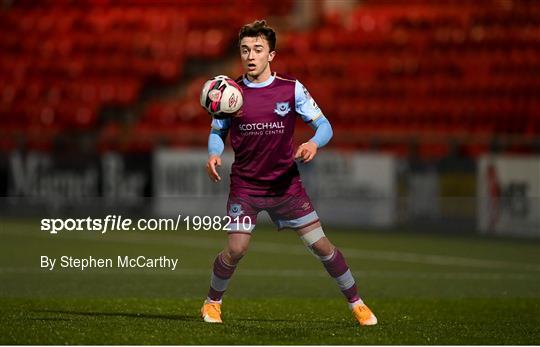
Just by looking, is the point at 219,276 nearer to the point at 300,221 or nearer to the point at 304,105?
the point at 300,221

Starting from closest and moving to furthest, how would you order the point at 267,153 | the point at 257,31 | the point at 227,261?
the point at 257,31 < the point at 267,153 < the point at 227,261

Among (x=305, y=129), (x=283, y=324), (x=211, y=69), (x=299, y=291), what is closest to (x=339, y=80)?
(x=305, y=129)

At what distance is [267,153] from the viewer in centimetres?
774

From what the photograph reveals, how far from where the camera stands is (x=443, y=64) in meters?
20.8

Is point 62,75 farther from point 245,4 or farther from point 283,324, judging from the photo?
point 283,324

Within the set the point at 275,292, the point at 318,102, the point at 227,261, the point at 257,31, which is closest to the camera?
the point at 257,31

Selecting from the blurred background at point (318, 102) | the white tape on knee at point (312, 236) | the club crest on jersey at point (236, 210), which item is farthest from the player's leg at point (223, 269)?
the blurred background at point (318, 102)

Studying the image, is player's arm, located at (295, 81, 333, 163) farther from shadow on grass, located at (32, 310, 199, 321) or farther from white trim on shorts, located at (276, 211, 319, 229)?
shadow on grass, located at (32, 310, 199, 321)

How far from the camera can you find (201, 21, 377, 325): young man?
7.70 metres

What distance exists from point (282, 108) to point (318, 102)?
1303 cm

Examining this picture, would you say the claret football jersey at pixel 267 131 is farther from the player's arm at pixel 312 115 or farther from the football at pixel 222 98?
the football at pixel 222 98

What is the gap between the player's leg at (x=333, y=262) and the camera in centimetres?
782
